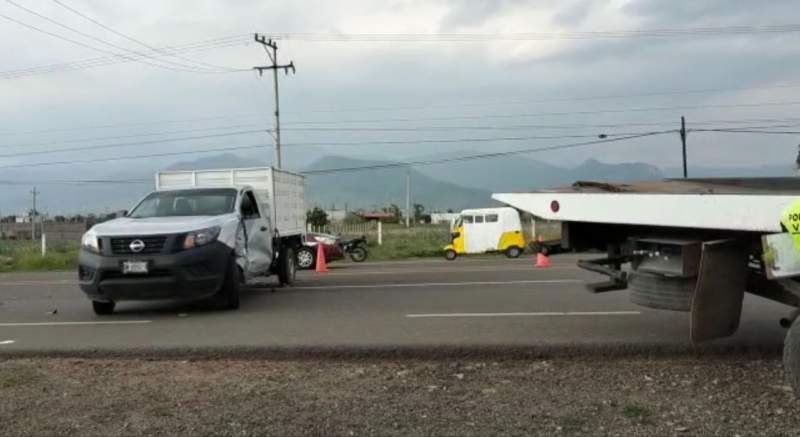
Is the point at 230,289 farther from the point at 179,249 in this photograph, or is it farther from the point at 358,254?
the point at 358,254

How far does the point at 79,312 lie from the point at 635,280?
26.2 ft

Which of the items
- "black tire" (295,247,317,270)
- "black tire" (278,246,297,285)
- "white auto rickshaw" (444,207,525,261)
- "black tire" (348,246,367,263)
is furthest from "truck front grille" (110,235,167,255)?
"white auto rickshaw" (444,207,525,261)

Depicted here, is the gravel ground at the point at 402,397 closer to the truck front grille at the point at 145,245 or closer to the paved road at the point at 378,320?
the paved road at the point at 378,320

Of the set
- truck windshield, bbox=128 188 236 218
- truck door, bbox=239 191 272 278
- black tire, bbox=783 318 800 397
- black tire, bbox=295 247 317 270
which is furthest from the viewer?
black tire, bbox=295 247 317 270

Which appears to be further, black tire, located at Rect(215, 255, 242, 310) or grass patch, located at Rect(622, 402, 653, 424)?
black tire, located at Rect(215, 255, 242, 310)

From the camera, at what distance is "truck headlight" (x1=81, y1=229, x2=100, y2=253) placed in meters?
10.3

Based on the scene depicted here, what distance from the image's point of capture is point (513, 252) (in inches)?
1270

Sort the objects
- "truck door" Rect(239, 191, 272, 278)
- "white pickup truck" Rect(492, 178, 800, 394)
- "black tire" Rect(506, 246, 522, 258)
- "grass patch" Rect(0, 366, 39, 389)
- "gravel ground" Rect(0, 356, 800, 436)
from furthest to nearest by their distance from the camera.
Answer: "black tire" Rect(506, 246, 522, 258) → "truck door" Rect(239, 191, 272, 278) → "grass patch" Rect(0, 366, 39, 389) → "white pickup truck" Rect(492, 178, 800, 394) → "gravel ground" Rect(0, 356, 800, 436)

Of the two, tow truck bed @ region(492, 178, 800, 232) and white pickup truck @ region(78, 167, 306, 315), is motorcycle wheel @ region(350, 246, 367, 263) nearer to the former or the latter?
white pickup truck @ region(78, 167, 306, 315)

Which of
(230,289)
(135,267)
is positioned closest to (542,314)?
(230,289)

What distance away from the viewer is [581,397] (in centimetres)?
559

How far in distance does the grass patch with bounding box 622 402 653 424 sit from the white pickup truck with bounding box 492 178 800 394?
82 cm

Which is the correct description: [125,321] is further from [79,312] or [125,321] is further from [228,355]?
[228,355]

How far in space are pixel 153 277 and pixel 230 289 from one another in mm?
1168
